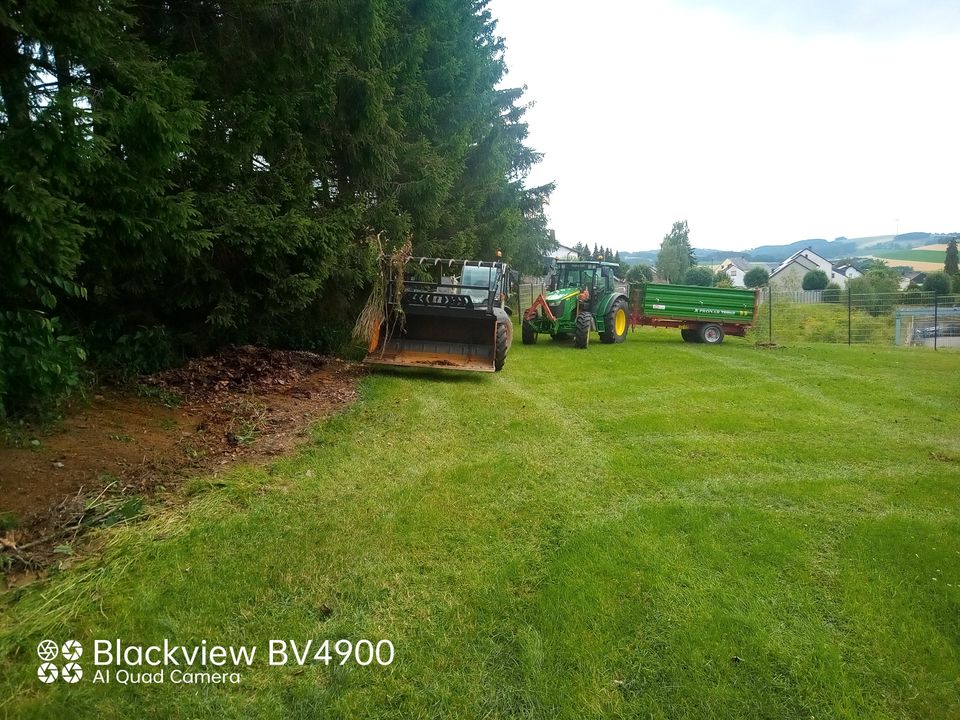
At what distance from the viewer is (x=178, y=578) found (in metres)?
3.06

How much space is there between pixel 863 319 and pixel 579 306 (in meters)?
10.5

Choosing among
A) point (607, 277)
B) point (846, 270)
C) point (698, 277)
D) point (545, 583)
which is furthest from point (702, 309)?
point (846, 270)

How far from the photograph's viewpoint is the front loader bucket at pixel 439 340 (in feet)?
29.7

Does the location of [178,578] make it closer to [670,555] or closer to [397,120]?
[670,555]

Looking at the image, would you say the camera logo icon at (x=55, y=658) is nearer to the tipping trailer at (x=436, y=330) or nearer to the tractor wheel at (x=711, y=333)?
the tipping trailer at (x=436, y=330)

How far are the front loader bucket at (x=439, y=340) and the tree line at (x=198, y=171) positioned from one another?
1025 mm

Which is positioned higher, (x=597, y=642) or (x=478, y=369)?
(x=478, y=369)

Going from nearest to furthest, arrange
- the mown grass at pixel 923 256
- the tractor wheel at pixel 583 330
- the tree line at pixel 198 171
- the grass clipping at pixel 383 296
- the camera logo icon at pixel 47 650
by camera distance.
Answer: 1. the camera logo icon at pixel 47 650
2. the tree line at pixel 198 171
3. the grass clipping at pixel 383 296
4. the tractor wheel at pixel 583 330
5. the mown grass at pixel 923 256

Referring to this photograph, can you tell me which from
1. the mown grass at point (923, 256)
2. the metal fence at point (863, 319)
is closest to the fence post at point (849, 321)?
the metal fence at point (863, 319)

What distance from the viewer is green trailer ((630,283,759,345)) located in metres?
15.9

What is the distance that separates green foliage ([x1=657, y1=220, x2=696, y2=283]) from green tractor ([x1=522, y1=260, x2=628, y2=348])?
37012 millimetres

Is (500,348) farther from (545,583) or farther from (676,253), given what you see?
(676,253)

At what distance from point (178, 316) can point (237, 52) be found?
333 centimetres

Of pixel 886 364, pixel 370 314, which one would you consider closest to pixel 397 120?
pixel 370 314
